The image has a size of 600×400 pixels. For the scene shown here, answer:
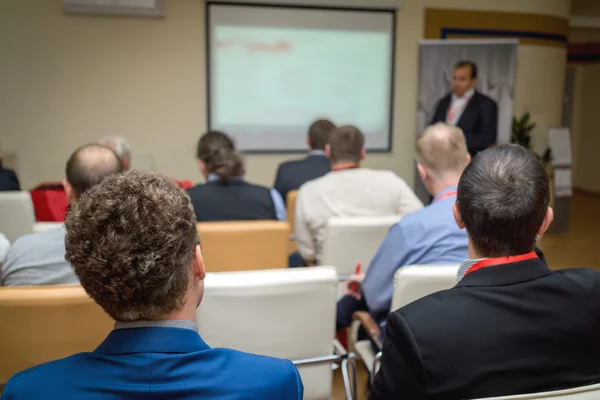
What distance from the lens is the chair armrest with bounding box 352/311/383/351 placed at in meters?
1.88

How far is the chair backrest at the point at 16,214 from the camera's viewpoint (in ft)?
8.56

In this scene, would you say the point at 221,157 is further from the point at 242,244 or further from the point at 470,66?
the point at 470,66

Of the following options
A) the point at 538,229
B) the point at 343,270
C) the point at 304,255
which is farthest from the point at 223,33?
the point at 538,229

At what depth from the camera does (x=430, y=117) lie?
6227mm

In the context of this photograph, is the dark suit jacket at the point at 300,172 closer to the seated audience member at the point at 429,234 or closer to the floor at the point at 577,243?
the seated audience member at the point at 429,234

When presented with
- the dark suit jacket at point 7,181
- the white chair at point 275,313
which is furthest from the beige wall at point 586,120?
the white chair at point 275,313

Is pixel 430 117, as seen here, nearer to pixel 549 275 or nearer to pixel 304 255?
pixel 304 255

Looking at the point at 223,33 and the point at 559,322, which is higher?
the point at 223,33

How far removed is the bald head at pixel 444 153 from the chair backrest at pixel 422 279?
1.94ft

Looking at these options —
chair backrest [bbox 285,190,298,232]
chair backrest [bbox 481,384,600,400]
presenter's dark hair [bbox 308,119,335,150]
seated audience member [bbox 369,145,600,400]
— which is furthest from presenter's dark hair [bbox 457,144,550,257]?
presenter's dark hair [bbox 308,119,335,150]

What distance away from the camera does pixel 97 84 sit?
560cm

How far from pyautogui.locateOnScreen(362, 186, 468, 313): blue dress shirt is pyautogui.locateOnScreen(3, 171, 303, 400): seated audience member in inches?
40.9

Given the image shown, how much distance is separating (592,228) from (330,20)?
4243mm

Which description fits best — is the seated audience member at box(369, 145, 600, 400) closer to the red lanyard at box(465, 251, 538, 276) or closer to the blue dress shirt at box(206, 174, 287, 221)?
the red lanyard at box(465, 251, 538, 276)
